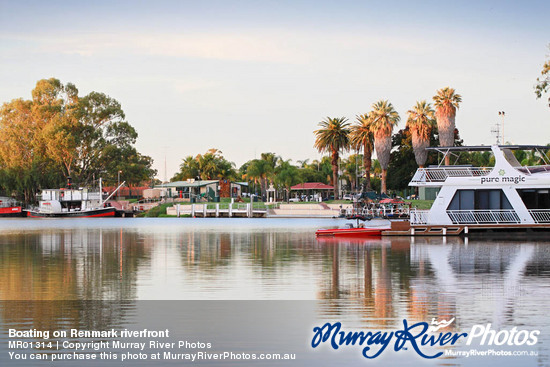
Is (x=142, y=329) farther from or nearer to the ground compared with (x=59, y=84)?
nearer to the ground

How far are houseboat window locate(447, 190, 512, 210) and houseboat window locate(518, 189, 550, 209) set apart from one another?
96cm

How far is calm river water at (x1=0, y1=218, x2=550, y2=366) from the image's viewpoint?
1416 cm

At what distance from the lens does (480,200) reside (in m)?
38.9

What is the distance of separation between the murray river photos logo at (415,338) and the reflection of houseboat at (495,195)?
83.5 feet

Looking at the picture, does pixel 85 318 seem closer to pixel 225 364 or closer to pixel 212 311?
pixel 212 311

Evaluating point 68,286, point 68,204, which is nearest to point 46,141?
point 68,204

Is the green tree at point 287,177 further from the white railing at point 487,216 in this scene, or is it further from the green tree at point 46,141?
the white railing at point 487,216

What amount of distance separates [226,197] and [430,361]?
12957 cm

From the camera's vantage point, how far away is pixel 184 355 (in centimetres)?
1200

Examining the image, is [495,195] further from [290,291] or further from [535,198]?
[290,291]

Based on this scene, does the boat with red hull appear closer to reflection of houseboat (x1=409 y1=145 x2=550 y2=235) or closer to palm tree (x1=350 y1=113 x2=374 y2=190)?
palm tree (x1=350 y1=113 x2=374 y2=190)

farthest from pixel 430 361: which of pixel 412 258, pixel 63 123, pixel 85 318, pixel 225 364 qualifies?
pixel 63 123

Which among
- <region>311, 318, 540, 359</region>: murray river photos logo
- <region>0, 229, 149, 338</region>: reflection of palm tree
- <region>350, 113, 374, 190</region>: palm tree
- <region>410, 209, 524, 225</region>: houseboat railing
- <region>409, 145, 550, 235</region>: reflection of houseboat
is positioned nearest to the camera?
<region>311, 318, 540, 359</region>: murray river photos logo

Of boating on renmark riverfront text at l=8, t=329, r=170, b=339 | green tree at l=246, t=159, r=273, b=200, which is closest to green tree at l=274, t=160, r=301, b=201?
green tree at l=246, t=159, r=273, b=200
